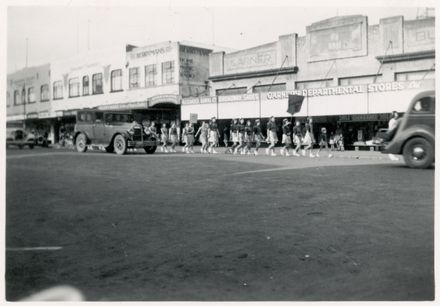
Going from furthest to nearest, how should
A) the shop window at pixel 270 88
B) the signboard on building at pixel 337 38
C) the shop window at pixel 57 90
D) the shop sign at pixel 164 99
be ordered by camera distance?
the shop window at pixel 57 90 < the shop sign at pixel 164 99 < the shop window at pixel 270 88 < the signboard on building at pixel 337 38

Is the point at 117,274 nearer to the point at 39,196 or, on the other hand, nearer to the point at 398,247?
the point at 398,247

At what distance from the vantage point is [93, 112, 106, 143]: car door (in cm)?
2172

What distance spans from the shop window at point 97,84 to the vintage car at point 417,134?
1318 inches

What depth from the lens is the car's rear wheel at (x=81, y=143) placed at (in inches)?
886

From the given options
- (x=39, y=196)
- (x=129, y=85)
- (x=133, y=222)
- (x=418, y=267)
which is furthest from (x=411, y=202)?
(x=129, y=85)

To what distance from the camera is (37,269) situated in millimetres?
4656

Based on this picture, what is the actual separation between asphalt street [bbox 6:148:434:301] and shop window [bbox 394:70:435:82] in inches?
639

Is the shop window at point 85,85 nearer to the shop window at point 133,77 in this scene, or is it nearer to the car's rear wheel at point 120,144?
the shop window at point 133,77

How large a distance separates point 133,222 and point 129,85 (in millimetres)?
33751

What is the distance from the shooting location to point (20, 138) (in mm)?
29812

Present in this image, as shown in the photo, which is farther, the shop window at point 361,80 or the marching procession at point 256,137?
the shop window at point 361,80

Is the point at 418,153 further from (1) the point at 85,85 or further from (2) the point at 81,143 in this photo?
(1) the point at 85,85

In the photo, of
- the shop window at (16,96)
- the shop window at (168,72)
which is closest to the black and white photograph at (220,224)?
the shop window at (168,72)

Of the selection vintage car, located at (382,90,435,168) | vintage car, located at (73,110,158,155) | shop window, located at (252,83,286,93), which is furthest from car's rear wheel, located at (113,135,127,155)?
shop window, located at (252,83,286,93)
